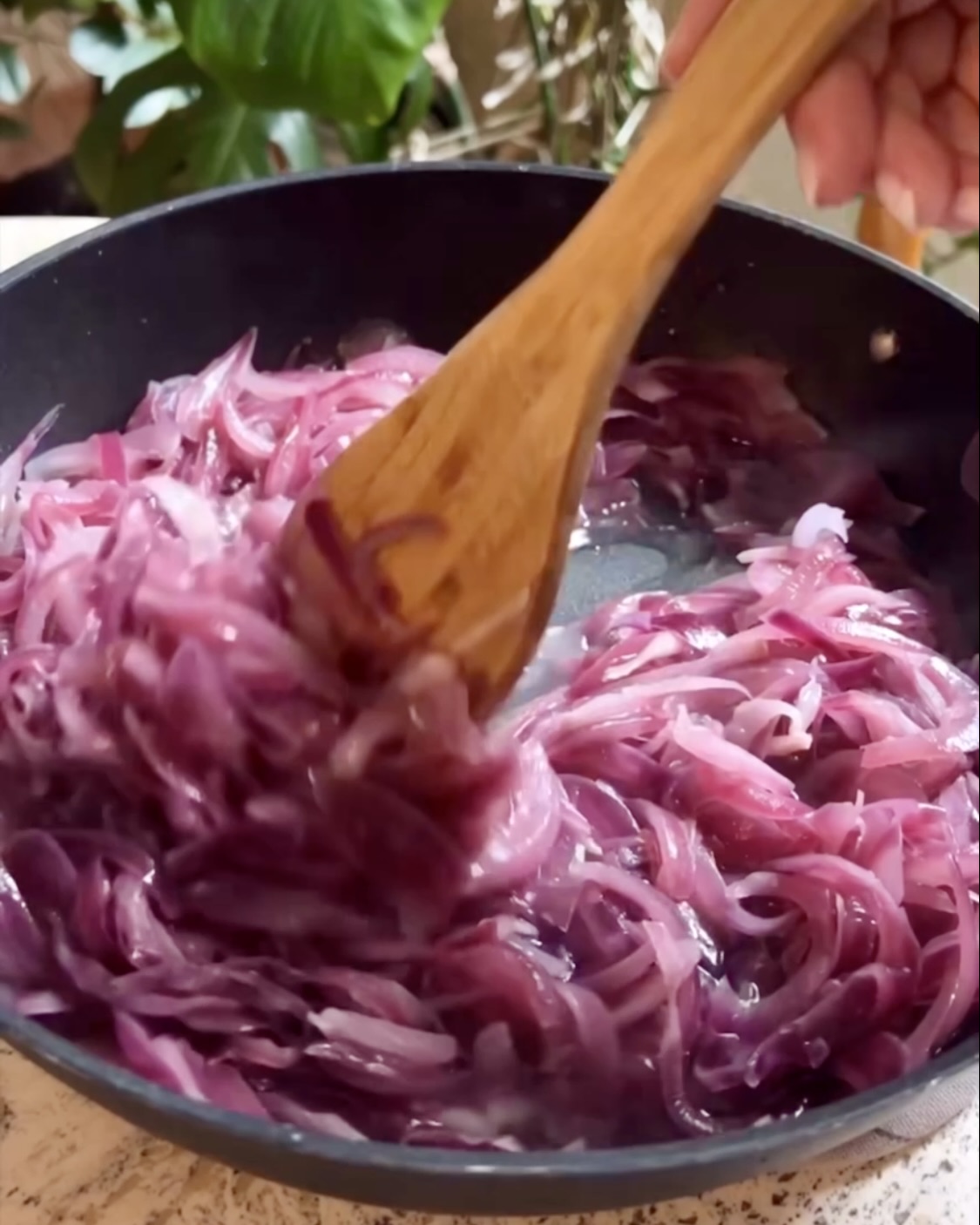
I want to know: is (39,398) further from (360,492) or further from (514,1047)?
(514,1047)

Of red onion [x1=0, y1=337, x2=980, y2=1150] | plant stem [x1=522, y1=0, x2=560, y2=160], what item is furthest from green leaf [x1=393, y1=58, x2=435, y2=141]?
red onion [x1=0, y1=337, x2=980, y2=1150]

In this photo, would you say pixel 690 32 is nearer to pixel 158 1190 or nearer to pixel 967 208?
pixel 967 208

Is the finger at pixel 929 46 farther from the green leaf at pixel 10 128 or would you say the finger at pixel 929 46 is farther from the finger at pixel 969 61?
the green leaf at pixel 10 128

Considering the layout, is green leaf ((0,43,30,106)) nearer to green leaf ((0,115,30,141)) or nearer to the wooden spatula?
green leaf ((0,115,30,141))

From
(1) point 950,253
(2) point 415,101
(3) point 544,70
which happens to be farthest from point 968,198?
(1) point 950,253

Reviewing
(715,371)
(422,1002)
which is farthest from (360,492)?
(715,371)

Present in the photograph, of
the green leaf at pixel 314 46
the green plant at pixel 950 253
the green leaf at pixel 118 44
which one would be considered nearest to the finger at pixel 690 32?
the green leaf at pixel 314 46
